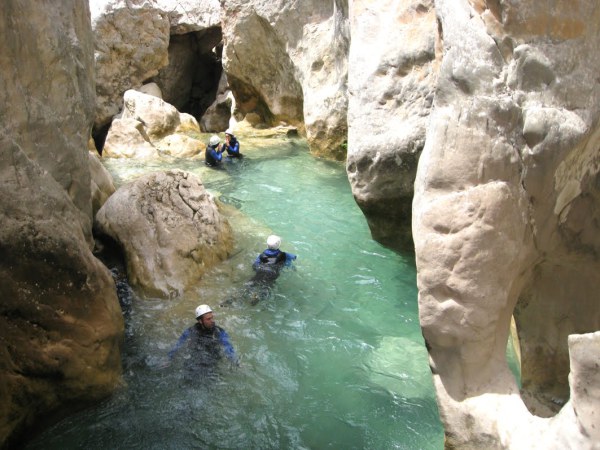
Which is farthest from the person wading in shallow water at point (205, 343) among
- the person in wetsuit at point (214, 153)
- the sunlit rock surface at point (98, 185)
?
the person in wetsuit at point (214, 153)

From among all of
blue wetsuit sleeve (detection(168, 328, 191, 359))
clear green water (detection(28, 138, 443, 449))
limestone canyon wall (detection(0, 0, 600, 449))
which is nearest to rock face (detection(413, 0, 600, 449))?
limestone canyon wall (detection(0, 0, 600, 449))

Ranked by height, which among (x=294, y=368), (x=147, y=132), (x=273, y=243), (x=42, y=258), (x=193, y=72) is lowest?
(x=294, y=368)

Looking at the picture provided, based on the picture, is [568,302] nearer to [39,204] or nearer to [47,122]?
[39,204]

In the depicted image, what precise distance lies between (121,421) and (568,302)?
409cm

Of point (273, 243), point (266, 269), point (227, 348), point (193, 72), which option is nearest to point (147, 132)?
point (193, 72)

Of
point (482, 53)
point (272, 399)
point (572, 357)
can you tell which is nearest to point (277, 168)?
point (272, 399)

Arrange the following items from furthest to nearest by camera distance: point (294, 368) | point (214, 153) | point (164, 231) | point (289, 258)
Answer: point (214, 153)
point (289, 258)
point (164, 231)
point (294, 368)

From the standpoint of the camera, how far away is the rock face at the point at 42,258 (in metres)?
4.69

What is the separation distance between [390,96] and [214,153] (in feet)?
24.9

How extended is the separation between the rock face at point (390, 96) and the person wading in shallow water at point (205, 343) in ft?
8.22

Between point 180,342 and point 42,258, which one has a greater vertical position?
point 42,258

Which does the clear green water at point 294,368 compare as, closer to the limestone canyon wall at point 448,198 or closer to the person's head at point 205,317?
the person's head at point 205,317

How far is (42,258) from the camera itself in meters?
4.82

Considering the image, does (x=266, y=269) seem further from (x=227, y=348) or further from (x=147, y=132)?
(x=147, y=132)
